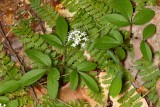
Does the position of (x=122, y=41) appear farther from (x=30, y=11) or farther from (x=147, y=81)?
(x=30, y=11)

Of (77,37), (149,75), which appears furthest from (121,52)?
(77,37)

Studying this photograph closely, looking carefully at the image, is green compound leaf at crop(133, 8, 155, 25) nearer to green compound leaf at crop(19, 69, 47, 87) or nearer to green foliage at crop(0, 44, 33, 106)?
green compound leaf at crop(19, 69, 47, 87)

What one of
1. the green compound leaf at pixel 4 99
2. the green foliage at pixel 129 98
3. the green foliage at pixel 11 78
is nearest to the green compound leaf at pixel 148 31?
the green foliage at pixel 129 98

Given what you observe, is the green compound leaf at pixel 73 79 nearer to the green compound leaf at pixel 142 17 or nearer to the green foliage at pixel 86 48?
the green foliage at pixel 86 48

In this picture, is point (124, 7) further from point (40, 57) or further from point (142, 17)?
point (40, 57)

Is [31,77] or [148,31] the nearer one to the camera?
[31,77]

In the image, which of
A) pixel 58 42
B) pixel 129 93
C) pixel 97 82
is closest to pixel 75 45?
pixel 58 42

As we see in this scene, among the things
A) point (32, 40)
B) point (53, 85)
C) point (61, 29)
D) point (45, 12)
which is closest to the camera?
point (53, 85)
